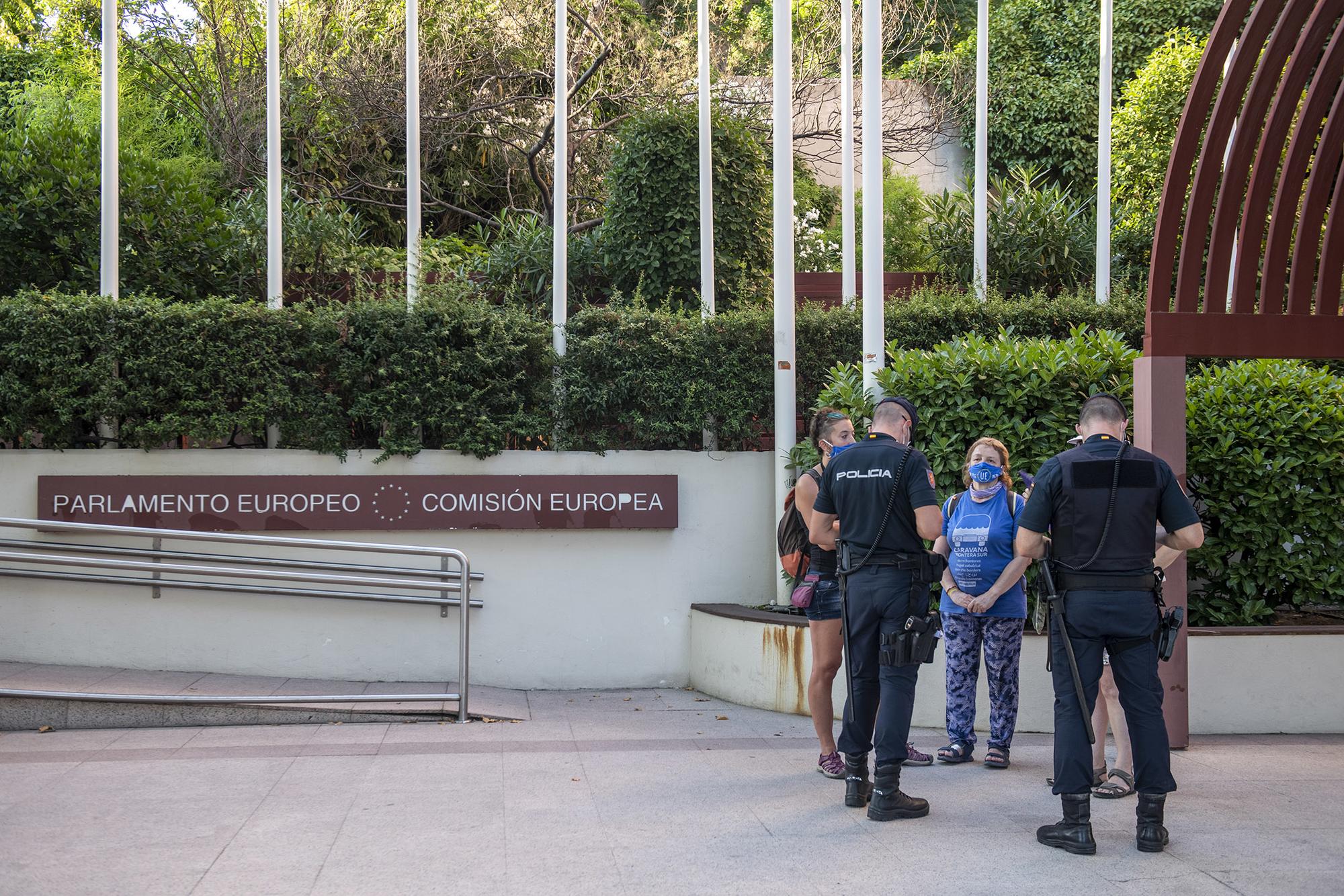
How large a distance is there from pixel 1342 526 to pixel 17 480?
844 centimetres

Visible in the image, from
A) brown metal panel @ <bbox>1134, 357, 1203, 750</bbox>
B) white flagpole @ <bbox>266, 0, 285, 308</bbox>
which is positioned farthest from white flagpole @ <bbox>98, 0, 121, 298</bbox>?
brown metal panel @ <bbox>1134, 357, 1203, 750</bbox>

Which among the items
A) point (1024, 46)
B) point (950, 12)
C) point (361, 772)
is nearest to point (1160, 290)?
point (361, 772)

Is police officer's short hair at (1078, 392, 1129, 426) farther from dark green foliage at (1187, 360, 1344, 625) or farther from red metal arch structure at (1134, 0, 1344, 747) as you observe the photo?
dark green foliage at (1187, 360, 1344, 625)

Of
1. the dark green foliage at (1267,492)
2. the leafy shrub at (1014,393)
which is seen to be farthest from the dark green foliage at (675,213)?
the dark green foliage at (1267,492)

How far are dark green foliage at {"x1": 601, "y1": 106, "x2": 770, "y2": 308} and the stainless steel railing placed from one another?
3.35 m

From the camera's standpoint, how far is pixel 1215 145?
19.7ft

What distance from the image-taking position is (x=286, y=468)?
26.7 ft

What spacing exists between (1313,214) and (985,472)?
8.23 ft

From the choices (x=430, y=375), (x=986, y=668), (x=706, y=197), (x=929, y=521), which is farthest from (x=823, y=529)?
(x=706, y=197)

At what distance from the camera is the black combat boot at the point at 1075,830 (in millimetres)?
4371

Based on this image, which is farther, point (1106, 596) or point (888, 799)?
point (888, 799)

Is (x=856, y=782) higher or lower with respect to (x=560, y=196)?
lower

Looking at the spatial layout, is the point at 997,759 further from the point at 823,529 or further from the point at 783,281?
the point at 783,281

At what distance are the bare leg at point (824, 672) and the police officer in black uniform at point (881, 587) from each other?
0.47m
